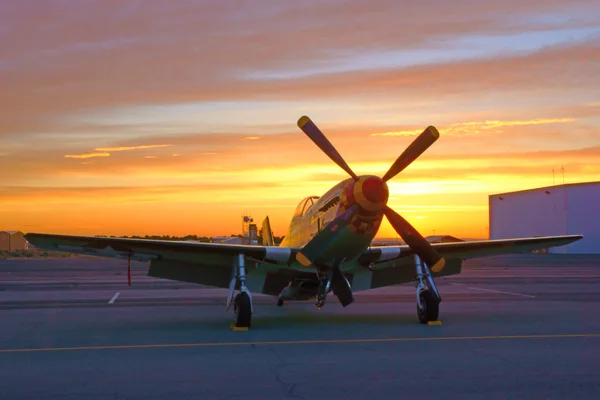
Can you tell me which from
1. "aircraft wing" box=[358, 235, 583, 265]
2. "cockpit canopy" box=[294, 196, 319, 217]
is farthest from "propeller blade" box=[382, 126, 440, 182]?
"cockpit canopy" box=[294, 196, 319, 217]

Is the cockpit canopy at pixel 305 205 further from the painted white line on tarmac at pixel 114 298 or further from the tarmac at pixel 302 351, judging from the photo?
the painted white line on tarmac at pixel 114 298

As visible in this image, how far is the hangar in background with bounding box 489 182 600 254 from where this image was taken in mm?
84000

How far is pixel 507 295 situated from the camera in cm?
2486

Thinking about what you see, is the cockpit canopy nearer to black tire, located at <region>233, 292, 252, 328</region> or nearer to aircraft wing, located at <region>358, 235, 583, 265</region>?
aircraft wing, located at <region>358, 235, 583, 265</region>

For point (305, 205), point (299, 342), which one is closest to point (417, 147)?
point (305, 205)

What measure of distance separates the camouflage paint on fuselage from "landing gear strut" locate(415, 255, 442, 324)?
1858 millimetres

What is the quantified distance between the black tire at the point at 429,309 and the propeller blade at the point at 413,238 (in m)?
0.78

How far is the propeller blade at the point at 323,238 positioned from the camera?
49.1 ft

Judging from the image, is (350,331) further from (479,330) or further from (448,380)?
(448,380)

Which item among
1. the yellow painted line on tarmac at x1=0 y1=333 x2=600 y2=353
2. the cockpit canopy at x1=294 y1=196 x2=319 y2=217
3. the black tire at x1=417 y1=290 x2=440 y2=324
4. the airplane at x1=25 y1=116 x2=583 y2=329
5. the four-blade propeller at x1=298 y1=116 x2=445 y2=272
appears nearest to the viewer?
the yellow painted line on tarmac at x1=0 y1=333 x2=600 y2=353

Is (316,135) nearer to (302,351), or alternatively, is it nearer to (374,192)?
(374,192)

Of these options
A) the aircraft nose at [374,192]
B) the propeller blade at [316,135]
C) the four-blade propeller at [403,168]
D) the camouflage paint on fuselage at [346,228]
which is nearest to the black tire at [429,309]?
the four-blade propeller at [403,168]

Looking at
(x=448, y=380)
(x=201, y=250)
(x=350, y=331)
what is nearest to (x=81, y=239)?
(x=201, y=250)

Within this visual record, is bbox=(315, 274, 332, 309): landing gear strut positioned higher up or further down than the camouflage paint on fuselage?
further down
